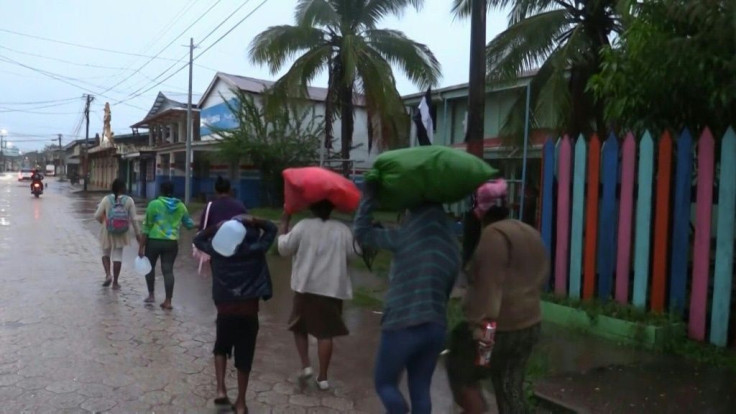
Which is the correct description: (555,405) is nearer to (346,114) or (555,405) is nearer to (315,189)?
(315,189)

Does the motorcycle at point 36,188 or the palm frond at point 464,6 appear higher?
the palm frond at point 464,6

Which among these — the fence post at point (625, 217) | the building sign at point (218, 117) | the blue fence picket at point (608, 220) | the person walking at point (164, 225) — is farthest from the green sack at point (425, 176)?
the building sign at point (218, 117)

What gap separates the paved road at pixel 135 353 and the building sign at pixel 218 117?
22.2m

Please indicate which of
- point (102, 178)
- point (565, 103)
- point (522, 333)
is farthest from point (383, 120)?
point (102, 178)

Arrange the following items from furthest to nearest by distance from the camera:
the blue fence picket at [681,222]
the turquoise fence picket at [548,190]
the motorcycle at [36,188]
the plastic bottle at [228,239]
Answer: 1. the motorcycle at [36,188]
2. the turquoise fence picket at [548,190]
3. the blue fence picket at [681,222]
4. the plastic bottle at [228,239]

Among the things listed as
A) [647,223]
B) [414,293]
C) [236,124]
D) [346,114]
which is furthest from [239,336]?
[236,124]

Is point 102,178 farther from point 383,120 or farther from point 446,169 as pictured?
point 446,169

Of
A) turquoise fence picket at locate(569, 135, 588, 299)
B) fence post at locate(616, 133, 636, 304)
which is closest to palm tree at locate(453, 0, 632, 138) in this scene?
turquoise fence picket at locate(569, 135, 588, 299)

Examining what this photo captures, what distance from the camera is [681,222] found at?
6.66m

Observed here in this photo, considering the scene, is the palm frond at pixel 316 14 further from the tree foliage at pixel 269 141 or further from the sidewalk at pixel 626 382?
the sidewalk at pixel 626 382

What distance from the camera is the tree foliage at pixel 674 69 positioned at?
6.07 metres

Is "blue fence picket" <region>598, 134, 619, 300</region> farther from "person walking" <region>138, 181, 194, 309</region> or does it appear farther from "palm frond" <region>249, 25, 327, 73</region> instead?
"palm frond" <region>249, 25, 327, 73</region>

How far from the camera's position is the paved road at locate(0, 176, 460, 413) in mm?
5242

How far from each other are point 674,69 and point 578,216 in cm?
183
